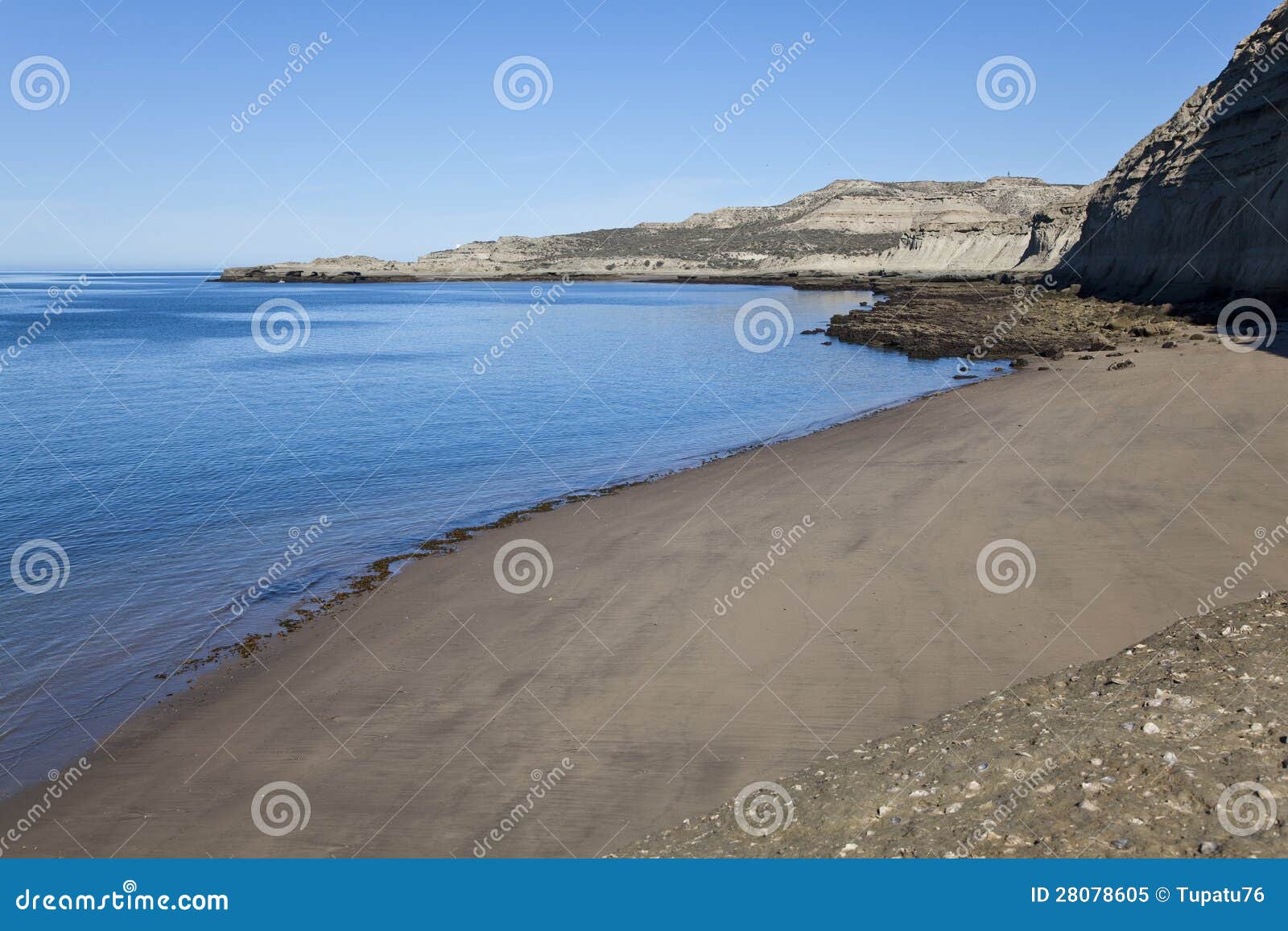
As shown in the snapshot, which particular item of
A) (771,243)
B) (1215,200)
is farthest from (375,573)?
(771,243)

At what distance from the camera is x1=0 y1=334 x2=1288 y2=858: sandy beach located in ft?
21.6

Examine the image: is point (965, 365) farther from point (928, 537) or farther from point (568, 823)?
point (568, 823)

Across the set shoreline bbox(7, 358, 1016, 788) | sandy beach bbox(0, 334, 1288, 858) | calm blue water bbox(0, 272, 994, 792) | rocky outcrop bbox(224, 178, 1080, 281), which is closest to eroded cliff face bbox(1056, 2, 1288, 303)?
calm blue water bbox(0, 272, 994, 792)

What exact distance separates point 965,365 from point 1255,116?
12062 millimetres

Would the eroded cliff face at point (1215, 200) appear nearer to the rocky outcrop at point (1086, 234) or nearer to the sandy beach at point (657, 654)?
the rocky outcrop at point (1086, 234)

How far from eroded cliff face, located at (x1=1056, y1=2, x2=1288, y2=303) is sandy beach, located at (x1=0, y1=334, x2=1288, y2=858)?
54.1 feet

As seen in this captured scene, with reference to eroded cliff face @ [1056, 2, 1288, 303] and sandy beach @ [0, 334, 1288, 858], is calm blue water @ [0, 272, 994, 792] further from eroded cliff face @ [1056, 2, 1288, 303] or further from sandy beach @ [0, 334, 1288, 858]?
eroded cliff face @ [1056, 2, 1288, 303]

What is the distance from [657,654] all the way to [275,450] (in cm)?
1521

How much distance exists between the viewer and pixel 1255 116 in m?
28.8

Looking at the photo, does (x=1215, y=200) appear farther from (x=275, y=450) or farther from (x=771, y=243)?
(x=771, y=243)

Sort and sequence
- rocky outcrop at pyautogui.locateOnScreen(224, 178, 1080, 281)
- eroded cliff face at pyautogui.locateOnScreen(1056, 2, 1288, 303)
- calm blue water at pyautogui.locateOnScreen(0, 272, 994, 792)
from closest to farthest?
calm blue water at pyautogui.locateOnScreen(0, 272, 994, 792)
eroded cliff face at pyautogui.locateOnScreen(1056, 2, 1288, 303)
rocky outcrop at pyautogui.locateOnScreen(224, 178, 1080, 281)

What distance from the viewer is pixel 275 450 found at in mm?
20969

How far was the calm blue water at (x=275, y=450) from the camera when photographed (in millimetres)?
10391

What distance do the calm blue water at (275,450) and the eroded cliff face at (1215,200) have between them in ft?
33.3
